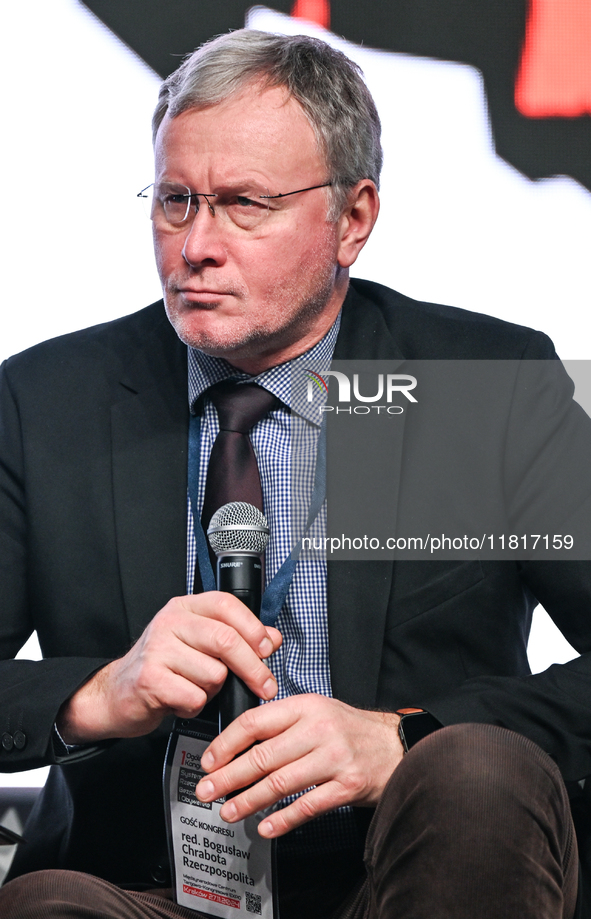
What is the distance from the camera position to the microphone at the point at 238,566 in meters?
1.27

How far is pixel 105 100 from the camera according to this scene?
7.75 ft

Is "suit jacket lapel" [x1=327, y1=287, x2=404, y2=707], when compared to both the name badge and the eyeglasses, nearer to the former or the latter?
the name badge

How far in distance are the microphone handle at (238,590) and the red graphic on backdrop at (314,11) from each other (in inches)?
63.5

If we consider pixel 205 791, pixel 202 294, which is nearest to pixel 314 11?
pixel 202 294

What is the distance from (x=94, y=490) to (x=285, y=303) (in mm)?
513

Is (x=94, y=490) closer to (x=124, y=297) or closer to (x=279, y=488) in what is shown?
(x=279, y=488)

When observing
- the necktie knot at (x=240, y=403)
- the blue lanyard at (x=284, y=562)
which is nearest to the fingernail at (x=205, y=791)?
the blue lanyard at (x=284, y=562)

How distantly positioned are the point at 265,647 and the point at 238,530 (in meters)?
0.16

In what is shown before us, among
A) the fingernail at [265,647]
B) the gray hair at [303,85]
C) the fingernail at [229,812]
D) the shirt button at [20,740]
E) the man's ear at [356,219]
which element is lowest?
the shirt button at [20,740]

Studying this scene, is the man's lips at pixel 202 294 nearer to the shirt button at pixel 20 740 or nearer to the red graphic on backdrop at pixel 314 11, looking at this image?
the shirt button at pixel 20 740

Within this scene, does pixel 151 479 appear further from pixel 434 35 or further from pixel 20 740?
pixel 434 35

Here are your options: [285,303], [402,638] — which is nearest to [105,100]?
[285,303]

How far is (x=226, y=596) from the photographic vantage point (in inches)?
50.4

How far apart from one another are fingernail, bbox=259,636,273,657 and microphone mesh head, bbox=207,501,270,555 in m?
0.12
